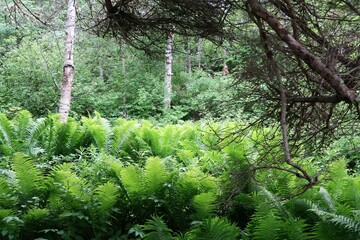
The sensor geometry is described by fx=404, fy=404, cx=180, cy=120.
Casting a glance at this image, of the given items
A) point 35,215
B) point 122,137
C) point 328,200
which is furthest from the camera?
point 122,137

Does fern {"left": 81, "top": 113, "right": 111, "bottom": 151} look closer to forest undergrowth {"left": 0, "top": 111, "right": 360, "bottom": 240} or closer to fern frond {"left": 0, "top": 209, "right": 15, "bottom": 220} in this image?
forest undergrowth {"left": 0, "top": 111, "right": 360, "bottom": 240}

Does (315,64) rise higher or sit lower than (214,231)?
higher

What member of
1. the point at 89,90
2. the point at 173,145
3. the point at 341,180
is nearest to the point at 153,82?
the point at 89,90

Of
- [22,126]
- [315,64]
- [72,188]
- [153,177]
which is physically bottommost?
[72,188]

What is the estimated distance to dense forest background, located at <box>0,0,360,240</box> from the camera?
243 cm

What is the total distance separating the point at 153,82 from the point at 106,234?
Result: 40.2 feet

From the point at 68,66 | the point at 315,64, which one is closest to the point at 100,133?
the point at 68,66

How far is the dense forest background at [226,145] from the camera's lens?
7.98ft

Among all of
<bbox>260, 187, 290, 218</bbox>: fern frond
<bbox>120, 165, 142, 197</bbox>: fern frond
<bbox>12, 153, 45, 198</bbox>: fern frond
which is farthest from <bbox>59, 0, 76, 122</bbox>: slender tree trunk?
<bbox>260, 187, 290, 218</bbox>: fern frond

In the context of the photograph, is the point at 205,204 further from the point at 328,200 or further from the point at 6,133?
the point at 6,133

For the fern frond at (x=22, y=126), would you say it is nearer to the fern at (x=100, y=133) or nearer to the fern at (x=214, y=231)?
the fern at (x=100, y=133)

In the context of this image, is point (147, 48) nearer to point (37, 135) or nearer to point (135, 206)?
point (135, 206)

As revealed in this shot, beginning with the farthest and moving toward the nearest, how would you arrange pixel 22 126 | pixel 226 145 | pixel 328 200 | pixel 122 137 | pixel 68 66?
pixel 68 66 < pixel 22 126 < pixel 122 137 < pixel 328 200 < pixel 226 145

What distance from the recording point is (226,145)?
2506 mm
